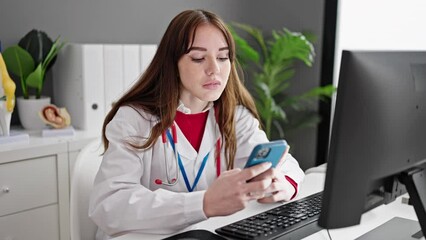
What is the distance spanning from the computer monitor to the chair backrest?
76cm

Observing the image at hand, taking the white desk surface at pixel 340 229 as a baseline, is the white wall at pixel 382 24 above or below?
above

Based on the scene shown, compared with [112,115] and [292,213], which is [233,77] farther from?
[292,213]

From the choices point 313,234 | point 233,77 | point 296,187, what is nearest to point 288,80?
point 233,77

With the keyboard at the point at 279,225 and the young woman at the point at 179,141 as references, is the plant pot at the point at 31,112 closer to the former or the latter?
the young woman at the point at 179,141

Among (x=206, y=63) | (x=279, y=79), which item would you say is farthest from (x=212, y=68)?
(x=279, y=79)

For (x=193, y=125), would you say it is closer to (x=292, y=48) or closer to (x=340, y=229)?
(x=340, y=229)

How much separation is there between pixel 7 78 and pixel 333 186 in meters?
1.69

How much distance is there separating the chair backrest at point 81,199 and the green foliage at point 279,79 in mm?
1817

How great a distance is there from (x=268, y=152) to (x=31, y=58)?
1634mm

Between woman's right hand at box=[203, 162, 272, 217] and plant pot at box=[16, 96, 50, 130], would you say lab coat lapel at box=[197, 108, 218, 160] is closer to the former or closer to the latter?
woman's right hand at box=[203, 162, 272, 217]

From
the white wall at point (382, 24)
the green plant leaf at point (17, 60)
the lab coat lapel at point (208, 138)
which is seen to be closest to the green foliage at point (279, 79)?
the white wall at point (382, 24)

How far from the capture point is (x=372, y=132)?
84 centimetres

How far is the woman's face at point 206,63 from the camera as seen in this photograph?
1.36 m

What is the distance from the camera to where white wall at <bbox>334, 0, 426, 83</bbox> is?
2.95 m
